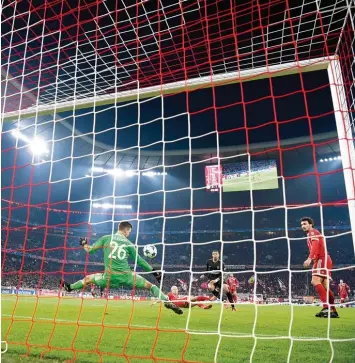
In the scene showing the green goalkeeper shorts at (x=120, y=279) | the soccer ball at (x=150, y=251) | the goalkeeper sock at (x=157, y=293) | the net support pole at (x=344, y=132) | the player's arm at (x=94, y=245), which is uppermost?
the net support pole at (x=344, y=132)

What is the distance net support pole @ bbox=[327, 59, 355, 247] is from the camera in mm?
2719

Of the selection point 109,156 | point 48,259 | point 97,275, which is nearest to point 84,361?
point 97,275

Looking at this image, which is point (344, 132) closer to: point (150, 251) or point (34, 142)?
point (150, 251)

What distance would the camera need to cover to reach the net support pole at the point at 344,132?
2.72m

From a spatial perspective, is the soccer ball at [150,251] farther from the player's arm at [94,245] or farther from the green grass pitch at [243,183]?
the green grass pitch at [243,183]

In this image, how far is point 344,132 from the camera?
3.05 m

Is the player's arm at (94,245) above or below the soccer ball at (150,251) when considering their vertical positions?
above

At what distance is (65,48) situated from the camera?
5.49 meters

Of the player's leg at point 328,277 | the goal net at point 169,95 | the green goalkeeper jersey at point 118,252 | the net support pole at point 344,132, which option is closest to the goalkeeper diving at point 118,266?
the green goalkeeper jersey at point 118,252

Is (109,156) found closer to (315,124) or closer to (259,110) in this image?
(259,110)

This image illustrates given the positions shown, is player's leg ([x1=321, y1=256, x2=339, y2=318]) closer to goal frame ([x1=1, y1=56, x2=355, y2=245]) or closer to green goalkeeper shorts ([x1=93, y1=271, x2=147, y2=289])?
goal frame ([x1=1, y1=56, x2=355, y2=245])

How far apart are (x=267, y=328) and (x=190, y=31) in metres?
4.31

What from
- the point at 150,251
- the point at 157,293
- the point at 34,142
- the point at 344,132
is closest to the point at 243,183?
the point at 150,251

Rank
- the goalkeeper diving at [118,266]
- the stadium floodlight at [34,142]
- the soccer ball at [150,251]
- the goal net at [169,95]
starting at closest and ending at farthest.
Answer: the goal net at [169,95] → the stadium floodlight at [34,142] → the goalkeeper diving at [118,266] → the soccer ball at [150,251]
